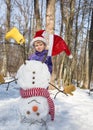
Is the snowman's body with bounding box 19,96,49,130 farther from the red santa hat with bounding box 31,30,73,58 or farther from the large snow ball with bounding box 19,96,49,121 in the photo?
the red santa hat with bounding box 31,30,73,58

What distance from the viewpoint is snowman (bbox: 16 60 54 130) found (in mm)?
4902

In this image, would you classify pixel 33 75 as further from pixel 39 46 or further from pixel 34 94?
pixel 39 46

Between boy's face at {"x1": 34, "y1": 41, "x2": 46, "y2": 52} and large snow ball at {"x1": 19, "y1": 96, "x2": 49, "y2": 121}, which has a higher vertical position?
boy's face at {"x1": 34, "y1": 41, "x2": 46, "y2": 52}

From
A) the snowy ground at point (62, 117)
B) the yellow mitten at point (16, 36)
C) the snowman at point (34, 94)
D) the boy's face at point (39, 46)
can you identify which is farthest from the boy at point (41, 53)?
the snowy ground at point (62, 117)

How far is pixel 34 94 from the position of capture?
493 centimetres

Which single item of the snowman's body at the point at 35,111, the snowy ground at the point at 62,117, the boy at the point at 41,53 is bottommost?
the snowy ground at the point at 62,117

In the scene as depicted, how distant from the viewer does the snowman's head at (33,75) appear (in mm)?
4961

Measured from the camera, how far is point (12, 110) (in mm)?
6027

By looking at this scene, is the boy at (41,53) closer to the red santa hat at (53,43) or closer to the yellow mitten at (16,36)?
the red santa hat at (53,43)

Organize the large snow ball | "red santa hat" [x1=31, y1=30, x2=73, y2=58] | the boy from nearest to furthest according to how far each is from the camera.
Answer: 1. the large snow ball
2. the boy
3. "red santa hat" [x1=31, y1=30, x2=73, y2=58]

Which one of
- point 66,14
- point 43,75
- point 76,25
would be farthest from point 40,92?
point 76,25

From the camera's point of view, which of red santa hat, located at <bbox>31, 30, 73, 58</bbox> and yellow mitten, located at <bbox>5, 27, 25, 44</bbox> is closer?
yellow mitten, located at <bbox>5, 27, 25, 44</bbox>

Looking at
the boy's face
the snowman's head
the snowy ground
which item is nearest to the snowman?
the snowman's head

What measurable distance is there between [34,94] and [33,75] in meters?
0.29
